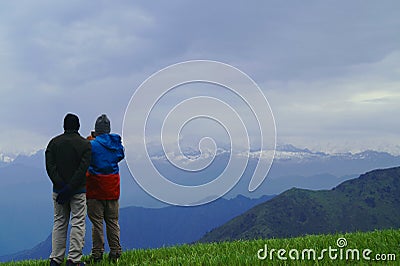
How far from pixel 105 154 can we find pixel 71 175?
87cm

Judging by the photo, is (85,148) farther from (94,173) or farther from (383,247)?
(383,247)

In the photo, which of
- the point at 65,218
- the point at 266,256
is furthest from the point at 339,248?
the point at 65,218

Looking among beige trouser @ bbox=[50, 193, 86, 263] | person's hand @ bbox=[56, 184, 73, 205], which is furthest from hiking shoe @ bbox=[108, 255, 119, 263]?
person's hand @ bbox=[56, 184, 73, 205]

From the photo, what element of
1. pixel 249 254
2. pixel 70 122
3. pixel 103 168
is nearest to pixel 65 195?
pixel 103 168

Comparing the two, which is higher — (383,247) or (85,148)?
(85,148)

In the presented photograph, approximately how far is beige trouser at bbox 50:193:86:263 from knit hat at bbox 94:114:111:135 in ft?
4.65

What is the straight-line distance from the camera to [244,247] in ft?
33.4

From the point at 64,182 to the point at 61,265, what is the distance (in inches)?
80.3

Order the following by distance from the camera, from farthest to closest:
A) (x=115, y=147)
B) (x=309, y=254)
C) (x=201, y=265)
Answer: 1. (x=115, y=147)
2. (x=309, y=254)
3. (x=201, y=265)

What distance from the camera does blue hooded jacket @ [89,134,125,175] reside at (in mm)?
9523

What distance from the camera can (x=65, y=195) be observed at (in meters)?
9.00

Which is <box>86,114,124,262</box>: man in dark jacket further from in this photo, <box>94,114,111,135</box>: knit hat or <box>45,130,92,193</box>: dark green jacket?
<box>45,130,92,193</box>: dark green jacket

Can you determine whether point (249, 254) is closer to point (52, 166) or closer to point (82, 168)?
point (82, 168)

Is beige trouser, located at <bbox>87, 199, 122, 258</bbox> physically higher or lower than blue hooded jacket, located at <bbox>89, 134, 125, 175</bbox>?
lower
